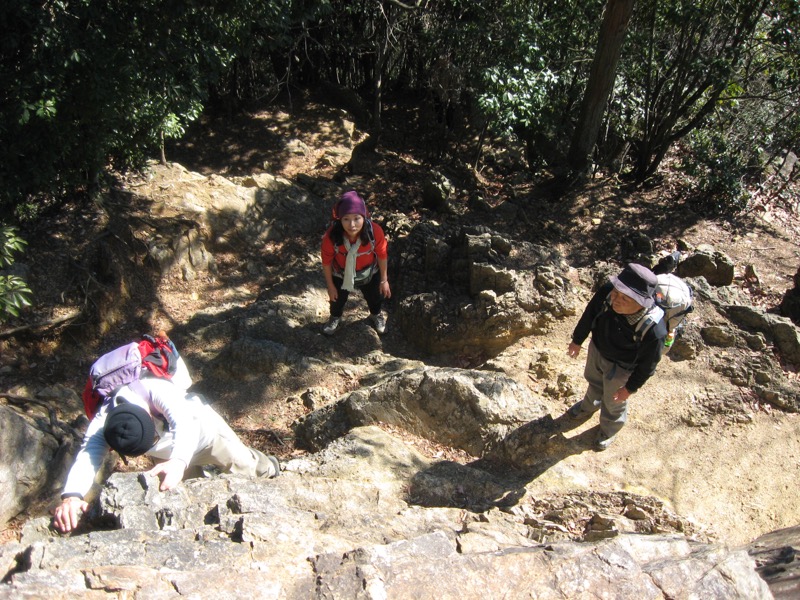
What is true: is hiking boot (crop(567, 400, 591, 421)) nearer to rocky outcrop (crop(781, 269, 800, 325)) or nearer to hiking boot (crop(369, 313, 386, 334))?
hiking boot (crop(369, 313, 386, 334))

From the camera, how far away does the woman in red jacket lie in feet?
16.5

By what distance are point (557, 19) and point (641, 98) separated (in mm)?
1978

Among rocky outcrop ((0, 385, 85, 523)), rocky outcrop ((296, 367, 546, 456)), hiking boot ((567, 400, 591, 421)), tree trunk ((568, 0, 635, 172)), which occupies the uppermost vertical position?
tree trunk ((568, 0, 635, 172))

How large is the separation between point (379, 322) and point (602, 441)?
9.38 ft

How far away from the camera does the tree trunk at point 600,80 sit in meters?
7.93

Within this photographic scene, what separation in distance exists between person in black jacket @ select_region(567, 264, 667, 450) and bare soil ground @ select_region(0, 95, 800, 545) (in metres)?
0.41

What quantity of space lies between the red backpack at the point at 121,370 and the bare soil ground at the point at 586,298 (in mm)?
2183

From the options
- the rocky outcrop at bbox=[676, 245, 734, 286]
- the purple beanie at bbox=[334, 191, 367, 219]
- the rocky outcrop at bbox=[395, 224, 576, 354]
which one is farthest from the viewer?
the rocky outcrop at bbox=[676, 245, 734, 286]

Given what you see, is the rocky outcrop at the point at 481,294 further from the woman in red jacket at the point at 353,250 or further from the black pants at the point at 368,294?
the woman in red jacket at the point at 353,250

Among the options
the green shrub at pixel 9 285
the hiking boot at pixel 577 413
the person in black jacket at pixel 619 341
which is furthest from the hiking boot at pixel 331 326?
the green shrub at pixel 9 285

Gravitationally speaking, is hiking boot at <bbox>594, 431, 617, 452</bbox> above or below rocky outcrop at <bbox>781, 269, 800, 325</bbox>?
below

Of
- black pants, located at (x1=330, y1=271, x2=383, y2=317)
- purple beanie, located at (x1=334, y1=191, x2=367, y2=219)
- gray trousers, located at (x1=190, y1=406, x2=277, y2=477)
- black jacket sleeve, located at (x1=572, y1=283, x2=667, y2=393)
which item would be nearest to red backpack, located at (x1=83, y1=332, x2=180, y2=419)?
gray trousers, located at (x1=190, y1=406, x2=277, y2=477)

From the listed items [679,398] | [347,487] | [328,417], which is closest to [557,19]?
[679,398]

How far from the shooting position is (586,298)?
6.98 metres
